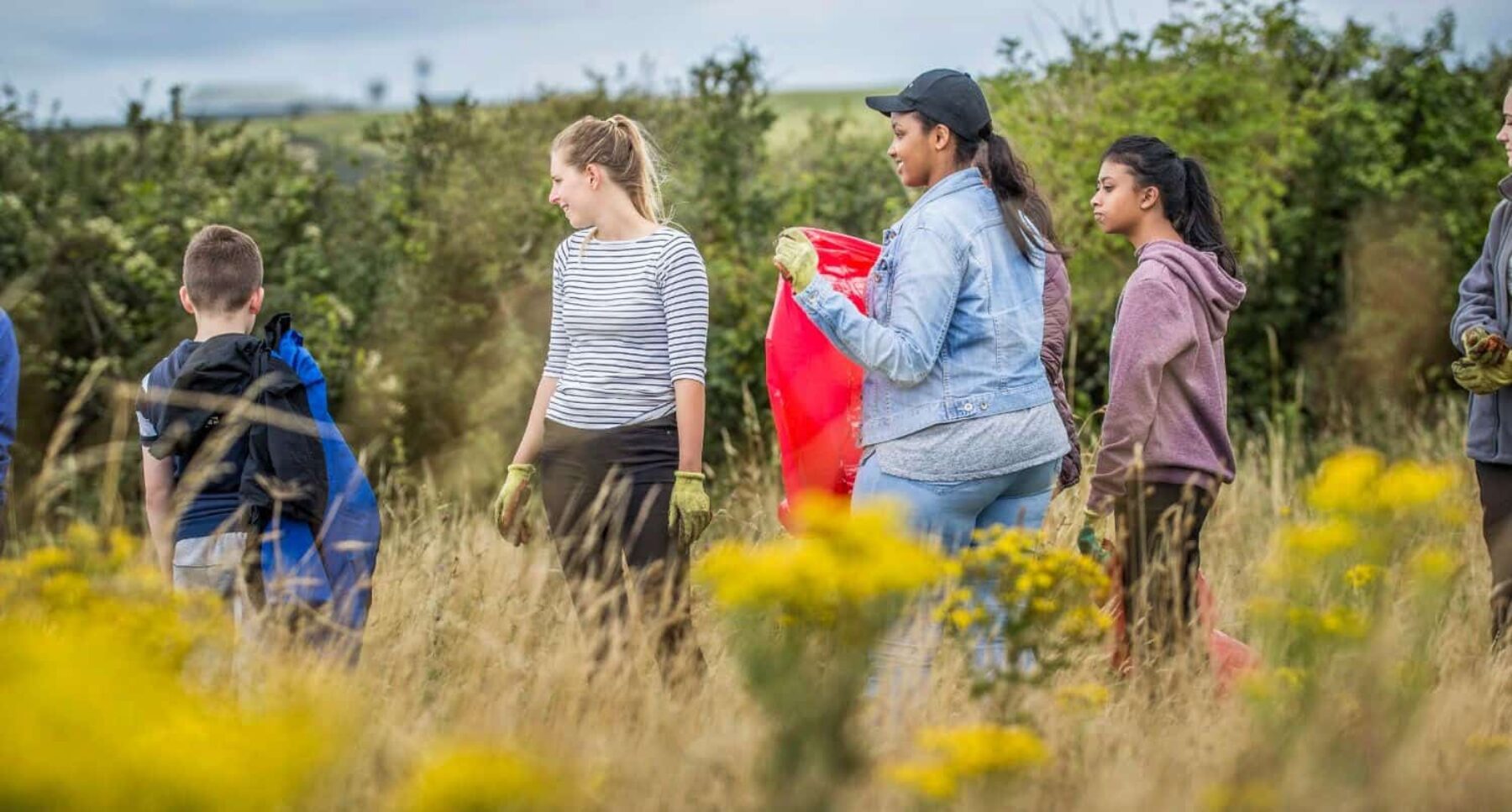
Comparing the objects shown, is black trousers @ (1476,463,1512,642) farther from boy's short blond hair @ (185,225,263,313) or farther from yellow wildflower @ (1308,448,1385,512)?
boy's short blond hair @ (185,225,263,313)

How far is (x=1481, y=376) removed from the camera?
4.04 m

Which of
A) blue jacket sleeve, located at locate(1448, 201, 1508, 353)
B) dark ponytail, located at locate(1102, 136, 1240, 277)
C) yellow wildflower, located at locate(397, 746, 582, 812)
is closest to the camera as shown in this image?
yellow wildflower, located at locate(397, 746, 582, 812)

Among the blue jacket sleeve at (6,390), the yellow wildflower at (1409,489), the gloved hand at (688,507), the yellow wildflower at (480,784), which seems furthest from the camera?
the blue jacket sleeve at (6,390)

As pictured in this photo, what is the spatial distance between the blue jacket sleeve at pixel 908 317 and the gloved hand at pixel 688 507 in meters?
0.62

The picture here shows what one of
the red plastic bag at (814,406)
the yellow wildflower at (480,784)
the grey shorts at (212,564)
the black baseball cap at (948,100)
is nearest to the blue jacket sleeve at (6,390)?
the grey shorts at (212,564)

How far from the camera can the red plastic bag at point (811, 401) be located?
378 centimetres

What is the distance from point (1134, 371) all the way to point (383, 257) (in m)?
7.04

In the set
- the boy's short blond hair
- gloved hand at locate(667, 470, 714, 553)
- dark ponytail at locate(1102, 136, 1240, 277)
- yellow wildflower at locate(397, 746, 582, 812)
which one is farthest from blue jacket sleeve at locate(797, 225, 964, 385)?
yellow wildflower at locate(397, 746, 582, 812)

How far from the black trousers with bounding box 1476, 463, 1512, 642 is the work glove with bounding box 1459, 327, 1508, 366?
315 mm

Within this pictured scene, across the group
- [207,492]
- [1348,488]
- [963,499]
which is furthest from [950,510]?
[207,492]

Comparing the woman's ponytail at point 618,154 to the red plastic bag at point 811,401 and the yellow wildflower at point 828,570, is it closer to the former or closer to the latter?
the red plastic bag at point 811,401

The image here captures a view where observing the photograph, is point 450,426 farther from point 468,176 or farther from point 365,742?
point 365,742

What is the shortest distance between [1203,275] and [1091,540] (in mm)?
754

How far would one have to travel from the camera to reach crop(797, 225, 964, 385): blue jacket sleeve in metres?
3.23
